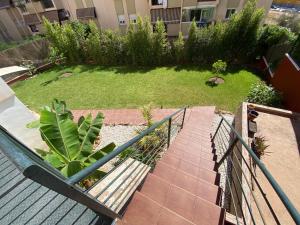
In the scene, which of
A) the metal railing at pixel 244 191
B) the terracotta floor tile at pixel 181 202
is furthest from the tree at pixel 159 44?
the terracotta floor tile at pixel 181 202

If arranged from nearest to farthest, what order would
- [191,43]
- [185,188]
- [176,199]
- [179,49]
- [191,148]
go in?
1. [176,199]
2. [185,188]
3. [191,148]
4. [191,43]
5. [179,49]

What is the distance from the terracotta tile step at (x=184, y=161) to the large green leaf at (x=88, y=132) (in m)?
2.22

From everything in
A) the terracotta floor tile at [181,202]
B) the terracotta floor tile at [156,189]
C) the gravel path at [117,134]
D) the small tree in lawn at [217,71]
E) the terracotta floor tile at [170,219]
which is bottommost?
the gravel path at [117,134]

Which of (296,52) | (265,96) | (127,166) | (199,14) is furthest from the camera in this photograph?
(199,14)

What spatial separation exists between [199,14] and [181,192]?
19.8m

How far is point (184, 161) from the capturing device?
4320 mm

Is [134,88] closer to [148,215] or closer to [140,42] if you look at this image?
[140,42]

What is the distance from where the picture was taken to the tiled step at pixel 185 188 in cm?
303

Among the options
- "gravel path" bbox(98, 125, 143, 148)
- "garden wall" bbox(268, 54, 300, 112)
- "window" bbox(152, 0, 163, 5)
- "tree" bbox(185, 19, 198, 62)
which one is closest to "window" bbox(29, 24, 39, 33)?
"window" bbox(152, 0, 163, 5)

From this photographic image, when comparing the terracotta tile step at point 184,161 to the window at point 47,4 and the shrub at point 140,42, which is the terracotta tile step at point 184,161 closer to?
the shrub at point 140,42

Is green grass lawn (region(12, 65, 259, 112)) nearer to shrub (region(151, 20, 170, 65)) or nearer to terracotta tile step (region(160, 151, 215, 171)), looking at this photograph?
shrub (region(151, 20, 170, 65))

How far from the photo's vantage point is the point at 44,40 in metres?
18.5

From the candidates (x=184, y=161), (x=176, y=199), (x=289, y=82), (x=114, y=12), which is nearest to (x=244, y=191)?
(x=184, y=161)

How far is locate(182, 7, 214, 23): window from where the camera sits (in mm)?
17562
